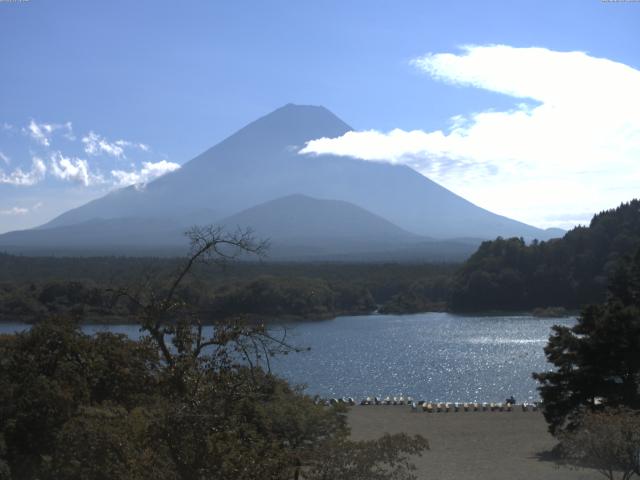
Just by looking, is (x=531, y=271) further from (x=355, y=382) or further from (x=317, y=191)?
(x=317, y=191)

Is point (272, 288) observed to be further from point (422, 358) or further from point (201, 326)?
point (201, 326)

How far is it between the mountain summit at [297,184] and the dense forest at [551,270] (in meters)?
109

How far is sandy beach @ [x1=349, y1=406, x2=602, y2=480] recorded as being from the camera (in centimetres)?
1011

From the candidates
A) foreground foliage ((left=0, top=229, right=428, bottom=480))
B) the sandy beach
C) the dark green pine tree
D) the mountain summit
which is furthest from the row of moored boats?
the mountain summit

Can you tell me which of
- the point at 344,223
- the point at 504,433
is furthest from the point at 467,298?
the point at 344,223

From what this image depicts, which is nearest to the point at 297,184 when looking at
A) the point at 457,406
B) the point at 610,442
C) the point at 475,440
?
the point at 457,406

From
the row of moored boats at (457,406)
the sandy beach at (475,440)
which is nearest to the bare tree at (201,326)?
the sandy beach at (475,440)

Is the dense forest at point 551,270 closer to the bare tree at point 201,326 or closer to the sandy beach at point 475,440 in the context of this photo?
the sandy beach at point 475,440

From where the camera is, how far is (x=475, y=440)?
503 inches

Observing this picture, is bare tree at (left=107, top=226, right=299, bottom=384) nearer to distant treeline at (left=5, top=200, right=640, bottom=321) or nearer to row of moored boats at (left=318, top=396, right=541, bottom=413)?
row of moored boats at (left=318, top=396, right=541, bottom=413)

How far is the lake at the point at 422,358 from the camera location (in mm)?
19859

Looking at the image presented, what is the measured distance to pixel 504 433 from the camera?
1329cm

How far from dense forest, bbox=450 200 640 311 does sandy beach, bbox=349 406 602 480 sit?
2514 cm

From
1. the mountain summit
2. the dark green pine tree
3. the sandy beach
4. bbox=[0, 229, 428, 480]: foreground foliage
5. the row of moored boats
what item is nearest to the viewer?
bbox=[0, 229, 428, 480]: foreground foliage
